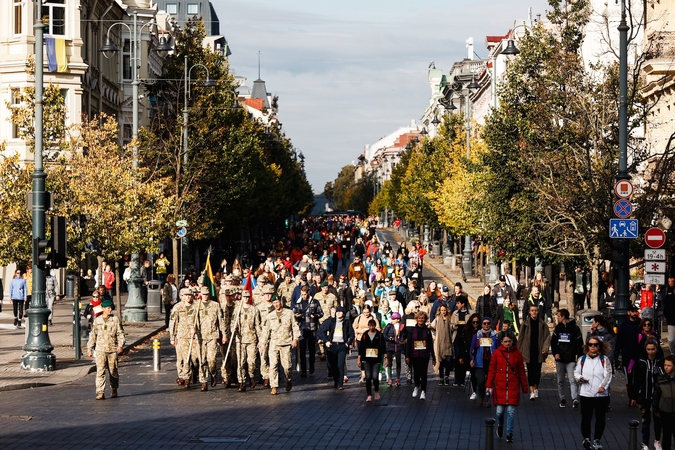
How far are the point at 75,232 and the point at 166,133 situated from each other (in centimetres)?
2347

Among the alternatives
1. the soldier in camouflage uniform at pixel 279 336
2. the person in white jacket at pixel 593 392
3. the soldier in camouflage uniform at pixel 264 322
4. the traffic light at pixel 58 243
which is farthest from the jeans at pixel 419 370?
the traffic light at pixel 58 243

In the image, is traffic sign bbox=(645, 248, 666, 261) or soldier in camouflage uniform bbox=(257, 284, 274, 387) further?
traffic sign bbox=(645, 248, 666, 261)

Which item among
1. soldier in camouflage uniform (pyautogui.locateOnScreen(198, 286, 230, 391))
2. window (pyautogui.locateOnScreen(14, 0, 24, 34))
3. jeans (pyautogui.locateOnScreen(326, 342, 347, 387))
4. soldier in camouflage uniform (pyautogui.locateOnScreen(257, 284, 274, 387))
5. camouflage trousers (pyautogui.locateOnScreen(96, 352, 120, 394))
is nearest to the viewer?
camouflage trousers (pyautogui.locateOnScreen(96, 352, 120, 394))

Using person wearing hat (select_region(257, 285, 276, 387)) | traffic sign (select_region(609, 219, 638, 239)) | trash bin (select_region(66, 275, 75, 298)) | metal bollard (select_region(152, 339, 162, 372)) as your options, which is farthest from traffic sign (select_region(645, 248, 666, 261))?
trash bin (select_region(66, 275, 75, 298))

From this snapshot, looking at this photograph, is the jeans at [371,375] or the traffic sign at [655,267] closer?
the jeans at [371,375]

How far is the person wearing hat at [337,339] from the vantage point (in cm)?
Answer: 2038

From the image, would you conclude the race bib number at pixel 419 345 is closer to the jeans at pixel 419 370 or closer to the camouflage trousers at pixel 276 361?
the jeans at pixel 419 370

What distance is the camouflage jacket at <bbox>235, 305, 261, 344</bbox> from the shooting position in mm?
20172

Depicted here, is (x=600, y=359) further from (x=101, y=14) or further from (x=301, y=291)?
(x=101, y=14)

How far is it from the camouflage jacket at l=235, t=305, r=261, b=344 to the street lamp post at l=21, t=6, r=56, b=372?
13.6 feet

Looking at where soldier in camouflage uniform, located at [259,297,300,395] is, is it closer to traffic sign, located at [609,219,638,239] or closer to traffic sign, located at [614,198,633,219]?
traffic sign, located at [609,219,638,239]

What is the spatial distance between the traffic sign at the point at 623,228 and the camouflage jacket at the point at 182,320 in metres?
7.23

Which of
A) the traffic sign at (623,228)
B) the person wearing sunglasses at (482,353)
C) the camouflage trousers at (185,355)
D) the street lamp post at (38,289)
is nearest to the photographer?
the person wearing sunglasses at (482,353)

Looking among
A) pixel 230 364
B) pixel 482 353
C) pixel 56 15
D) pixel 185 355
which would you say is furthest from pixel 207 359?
pixel 56 15
